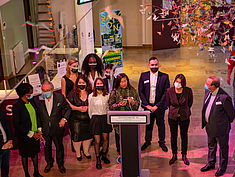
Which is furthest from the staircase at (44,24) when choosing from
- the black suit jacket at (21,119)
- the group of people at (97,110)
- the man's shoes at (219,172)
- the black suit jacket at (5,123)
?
the man's shoes at (219,172)

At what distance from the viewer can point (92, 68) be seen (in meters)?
6.30

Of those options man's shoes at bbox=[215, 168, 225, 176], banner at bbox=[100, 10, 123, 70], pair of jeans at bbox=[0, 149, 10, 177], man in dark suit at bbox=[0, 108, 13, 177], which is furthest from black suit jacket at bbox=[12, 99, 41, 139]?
banner at bbox=[100, 10, 123, 70]

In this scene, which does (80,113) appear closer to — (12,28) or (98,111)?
(98,111)

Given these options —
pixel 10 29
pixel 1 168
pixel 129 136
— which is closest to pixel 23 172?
pixel 1 168

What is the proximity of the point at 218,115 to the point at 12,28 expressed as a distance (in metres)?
8.49

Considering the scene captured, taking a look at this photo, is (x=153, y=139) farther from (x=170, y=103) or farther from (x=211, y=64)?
(x=211, y=64)

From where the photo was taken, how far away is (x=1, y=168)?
5.12 meters

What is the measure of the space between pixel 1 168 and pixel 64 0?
6.09 metres

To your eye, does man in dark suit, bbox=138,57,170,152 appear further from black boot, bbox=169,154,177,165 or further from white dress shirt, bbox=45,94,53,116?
white dress shirt, bbox=45,94,53,116

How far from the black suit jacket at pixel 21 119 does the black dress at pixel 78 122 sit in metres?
0.73

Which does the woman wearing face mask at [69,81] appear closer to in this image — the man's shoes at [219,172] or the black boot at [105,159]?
the black boot at [105,159]

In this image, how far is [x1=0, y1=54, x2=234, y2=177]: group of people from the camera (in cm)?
529

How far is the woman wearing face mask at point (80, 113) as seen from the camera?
5.75 m

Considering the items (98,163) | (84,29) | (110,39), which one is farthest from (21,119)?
(110,39)
